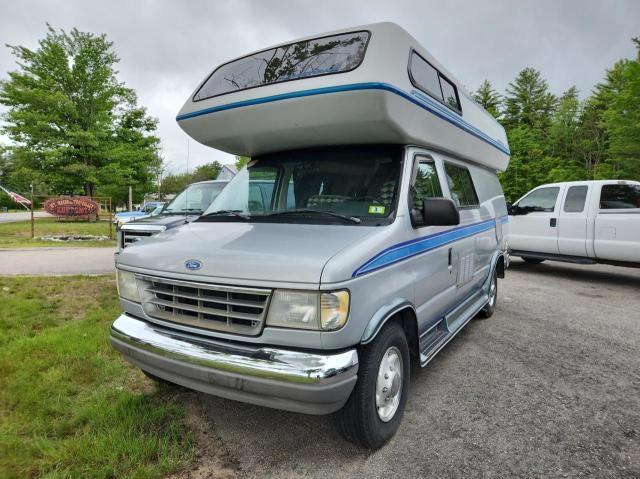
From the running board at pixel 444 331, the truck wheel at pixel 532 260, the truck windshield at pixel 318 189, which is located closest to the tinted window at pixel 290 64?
the truck windshield at pixel 318 189

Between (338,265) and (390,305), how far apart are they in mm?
603

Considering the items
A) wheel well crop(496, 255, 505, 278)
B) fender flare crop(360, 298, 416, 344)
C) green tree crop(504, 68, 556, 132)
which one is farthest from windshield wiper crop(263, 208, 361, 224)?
green tree crop(504, 68, 556, 132)

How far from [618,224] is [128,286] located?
8391 millimetres

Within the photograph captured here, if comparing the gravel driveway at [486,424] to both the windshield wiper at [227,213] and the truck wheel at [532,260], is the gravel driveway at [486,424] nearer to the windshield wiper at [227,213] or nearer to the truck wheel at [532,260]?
the windshield wiper at [227,213]

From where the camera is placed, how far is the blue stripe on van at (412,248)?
8.18 ft

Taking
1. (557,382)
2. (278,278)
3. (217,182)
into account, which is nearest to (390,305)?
(278,278)

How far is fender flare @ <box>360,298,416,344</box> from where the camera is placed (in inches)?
93.7

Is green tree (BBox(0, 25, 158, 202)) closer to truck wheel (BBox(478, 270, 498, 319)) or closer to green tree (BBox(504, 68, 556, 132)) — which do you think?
truck wheel (BBox(478, 270, 498, 319))

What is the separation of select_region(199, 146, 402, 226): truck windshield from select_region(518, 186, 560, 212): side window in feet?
23.3

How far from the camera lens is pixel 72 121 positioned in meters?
26.6

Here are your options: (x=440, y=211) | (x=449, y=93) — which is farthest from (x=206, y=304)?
(x=449, y=93)

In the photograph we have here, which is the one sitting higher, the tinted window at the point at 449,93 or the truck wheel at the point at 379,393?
the tinted window at the point at 449,93

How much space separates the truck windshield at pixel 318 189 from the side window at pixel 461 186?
1082 millimetres

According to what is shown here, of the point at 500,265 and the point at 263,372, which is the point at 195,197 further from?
the point at 263,372
